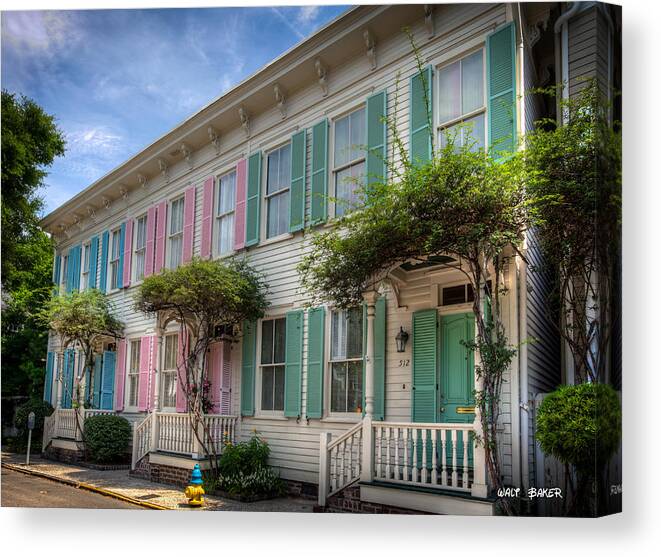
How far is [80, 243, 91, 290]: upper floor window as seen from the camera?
33.2ft

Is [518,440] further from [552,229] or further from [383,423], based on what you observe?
[552,229]

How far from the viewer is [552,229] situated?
6004mm

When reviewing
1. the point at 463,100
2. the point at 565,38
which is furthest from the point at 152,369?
the point at 565,38

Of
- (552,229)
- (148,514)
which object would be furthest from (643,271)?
(148,514)

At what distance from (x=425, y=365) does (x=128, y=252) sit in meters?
4.97

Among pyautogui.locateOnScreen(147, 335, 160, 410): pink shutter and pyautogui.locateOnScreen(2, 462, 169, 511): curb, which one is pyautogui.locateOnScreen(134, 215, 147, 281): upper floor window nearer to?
pyautogui.locateOnScreen(147, 335, 160, 410): pink shutter

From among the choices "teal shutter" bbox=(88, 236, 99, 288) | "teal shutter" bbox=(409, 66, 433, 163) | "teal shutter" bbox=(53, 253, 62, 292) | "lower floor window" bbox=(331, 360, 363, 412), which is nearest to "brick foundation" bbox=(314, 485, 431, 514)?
"lower floor window" bbox=(331, 360, 363, 412)

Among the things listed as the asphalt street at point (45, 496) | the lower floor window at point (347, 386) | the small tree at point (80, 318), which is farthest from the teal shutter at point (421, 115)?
the small tree at point (80, 318)

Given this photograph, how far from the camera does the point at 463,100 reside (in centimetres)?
684

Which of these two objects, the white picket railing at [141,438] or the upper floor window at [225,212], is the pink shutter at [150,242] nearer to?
the upper floor window at [225,212]

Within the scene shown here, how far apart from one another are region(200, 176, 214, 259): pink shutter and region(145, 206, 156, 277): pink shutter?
0.76 metres

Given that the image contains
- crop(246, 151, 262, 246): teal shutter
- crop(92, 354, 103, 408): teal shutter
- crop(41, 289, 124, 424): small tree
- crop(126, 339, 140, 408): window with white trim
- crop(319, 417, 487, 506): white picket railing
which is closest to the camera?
crop(319, 417, 487, 506): white picket railing

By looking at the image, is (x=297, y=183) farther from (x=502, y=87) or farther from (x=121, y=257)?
(x=121, y=257)

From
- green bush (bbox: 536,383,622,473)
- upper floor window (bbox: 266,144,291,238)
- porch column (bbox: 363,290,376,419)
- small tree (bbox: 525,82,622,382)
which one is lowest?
green bush (bbox: 536,383,622,473)
